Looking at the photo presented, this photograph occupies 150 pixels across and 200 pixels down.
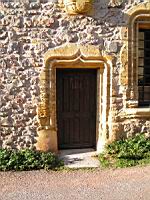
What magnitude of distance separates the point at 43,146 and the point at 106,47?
108 inches

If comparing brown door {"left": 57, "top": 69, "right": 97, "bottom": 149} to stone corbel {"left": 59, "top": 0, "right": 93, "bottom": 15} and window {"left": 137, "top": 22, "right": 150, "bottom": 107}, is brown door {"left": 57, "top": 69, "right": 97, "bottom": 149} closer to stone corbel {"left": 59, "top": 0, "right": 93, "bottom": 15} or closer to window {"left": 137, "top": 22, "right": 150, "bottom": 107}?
window {"left": 137, "top": 22, "right": 150, "bottom": 107}

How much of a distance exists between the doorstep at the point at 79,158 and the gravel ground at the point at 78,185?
1.27 ft

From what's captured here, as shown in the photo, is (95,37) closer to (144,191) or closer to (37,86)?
(37,86)

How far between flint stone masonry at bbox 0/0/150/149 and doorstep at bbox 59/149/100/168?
86 centimetres

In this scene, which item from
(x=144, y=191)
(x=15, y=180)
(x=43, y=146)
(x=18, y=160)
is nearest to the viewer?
(x=144, y=191)

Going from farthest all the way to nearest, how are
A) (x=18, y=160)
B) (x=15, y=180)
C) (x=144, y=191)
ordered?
(x=18, y=160)
(x=15, y=180)
(x=144, y=191)

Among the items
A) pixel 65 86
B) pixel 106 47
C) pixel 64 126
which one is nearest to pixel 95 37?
pixel 106 47

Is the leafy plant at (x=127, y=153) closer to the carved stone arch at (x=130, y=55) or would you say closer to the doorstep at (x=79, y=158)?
the doorstep at (x=79, y=158)

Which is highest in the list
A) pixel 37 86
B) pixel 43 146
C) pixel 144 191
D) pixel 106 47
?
pixel 106 47

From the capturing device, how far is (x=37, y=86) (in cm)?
943

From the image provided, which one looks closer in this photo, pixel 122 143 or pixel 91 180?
pixel 91 180

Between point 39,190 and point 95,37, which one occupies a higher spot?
point 95,37

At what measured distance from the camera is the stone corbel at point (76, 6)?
364 inches

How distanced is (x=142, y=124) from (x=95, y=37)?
94.8 inches
